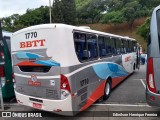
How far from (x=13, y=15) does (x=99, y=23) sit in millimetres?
24414

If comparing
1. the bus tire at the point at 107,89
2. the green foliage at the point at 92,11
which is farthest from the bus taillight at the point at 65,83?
the green foliage at the point at 92,11

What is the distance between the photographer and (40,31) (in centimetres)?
512

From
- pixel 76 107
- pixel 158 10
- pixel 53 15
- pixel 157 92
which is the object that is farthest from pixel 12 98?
pixel 53 15

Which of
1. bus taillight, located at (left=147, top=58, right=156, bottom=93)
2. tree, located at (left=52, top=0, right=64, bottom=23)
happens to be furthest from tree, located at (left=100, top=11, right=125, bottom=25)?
bus taillight, located at (left=147, top=58, right=156, bottom=93)

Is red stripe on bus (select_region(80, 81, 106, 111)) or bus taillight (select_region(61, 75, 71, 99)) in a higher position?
bus taillight (select_region(61, 75, 71, 99))

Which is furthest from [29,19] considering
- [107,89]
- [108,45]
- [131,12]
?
[107,89]

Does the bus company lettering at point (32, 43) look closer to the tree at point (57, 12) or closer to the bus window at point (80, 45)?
the bus window at point (80, 45)

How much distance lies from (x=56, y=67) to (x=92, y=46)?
185cm

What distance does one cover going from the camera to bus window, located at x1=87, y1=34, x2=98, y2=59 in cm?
609

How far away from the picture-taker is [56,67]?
16.0 feet

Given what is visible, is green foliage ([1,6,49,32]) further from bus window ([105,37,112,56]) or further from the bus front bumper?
the bus front bumper

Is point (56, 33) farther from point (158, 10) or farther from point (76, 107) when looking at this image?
point (158, 10)

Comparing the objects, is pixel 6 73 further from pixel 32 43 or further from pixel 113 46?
pixel 113 46

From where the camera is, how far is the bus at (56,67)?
4.86 metres
